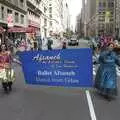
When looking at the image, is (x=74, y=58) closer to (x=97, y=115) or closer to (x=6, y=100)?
(x=6, y=100)

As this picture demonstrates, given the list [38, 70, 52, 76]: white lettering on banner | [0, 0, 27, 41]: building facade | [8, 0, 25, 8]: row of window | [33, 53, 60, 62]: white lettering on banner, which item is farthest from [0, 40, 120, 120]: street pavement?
[8, 0, 25, 8]: row of window

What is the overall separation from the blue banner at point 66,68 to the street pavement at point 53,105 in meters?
0.40

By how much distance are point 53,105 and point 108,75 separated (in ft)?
6.20

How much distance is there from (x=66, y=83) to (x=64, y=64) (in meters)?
0.58

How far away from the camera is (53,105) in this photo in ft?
35.8

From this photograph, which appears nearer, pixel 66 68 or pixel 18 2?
pixel 66 68

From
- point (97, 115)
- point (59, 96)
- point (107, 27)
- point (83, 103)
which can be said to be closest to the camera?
point (97, 115)

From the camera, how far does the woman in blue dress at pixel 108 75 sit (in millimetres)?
11680

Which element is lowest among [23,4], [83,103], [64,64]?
[83,103]

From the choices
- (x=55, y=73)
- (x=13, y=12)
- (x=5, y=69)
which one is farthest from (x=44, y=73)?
(x=13, y=12)

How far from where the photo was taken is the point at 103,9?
587 ft

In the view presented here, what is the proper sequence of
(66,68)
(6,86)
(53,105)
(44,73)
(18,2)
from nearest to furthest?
(53,105) → (66,68) → (44,73) → (6,86) → (18,2)

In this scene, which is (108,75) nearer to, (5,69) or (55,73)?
(55,73)

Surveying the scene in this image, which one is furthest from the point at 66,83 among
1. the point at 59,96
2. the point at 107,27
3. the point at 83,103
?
the point at 107,27
